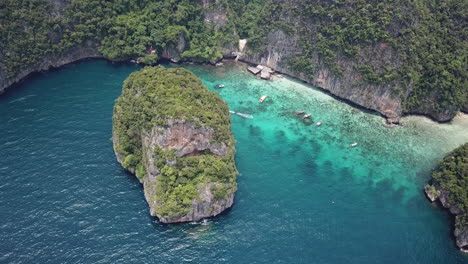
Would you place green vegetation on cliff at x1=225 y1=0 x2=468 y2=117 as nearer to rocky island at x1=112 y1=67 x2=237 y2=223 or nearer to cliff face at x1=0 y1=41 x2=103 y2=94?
rocky island at x1=112 y1=67 x2=237 y2=223

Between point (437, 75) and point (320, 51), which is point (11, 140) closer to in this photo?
point (320, 51)

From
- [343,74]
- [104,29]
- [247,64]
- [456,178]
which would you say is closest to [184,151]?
[343,74]

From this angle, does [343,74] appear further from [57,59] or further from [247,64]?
[57,59]

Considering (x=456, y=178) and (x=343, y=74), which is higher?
(x=343, y=74)

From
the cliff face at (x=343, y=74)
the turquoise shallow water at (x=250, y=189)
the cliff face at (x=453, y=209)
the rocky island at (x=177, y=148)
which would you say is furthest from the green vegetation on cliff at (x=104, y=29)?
the cliff face at (x=453, y=209)

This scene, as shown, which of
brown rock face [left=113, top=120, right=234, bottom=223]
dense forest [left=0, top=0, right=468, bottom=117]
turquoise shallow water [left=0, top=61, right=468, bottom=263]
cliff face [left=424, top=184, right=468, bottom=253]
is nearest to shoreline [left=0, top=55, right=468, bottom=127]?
turquoise shallow water [left=0, top=61, right=468, bottom=263]

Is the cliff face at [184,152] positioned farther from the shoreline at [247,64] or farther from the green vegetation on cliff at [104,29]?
the green vegetation on cliff at [104,29]
